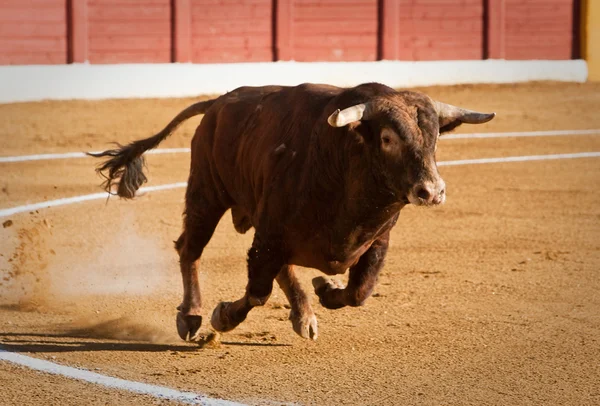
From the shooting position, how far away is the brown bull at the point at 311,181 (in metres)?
5.47

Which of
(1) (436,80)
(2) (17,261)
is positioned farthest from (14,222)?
(1) (436,80)

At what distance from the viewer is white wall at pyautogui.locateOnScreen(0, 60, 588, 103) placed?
16.8 metres

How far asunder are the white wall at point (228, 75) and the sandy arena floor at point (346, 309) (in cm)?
372

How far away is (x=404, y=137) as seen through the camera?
5.39 m

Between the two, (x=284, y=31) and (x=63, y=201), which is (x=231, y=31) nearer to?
(x=284, y=31)

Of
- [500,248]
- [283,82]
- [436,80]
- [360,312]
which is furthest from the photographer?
[436,80]

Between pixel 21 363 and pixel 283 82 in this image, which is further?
pixel 283 82

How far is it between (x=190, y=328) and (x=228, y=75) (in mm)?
11928

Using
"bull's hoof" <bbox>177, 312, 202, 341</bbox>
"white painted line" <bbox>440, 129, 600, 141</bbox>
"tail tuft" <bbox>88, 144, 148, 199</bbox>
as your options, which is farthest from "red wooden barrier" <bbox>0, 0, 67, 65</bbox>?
"bull's hoof" <bbox>177, 312, 202, 341</bbox>

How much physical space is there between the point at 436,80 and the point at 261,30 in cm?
312

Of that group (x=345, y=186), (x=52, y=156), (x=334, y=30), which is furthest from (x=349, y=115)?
(x=334, y=30)

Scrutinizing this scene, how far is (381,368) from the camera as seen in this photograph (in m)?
6.07

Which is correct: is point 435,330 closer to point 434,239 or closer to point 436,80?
point 434,239

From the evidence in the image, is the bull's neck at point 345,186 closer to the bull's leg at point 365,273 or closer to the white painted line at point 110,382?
the bull's leg at point 365,273
